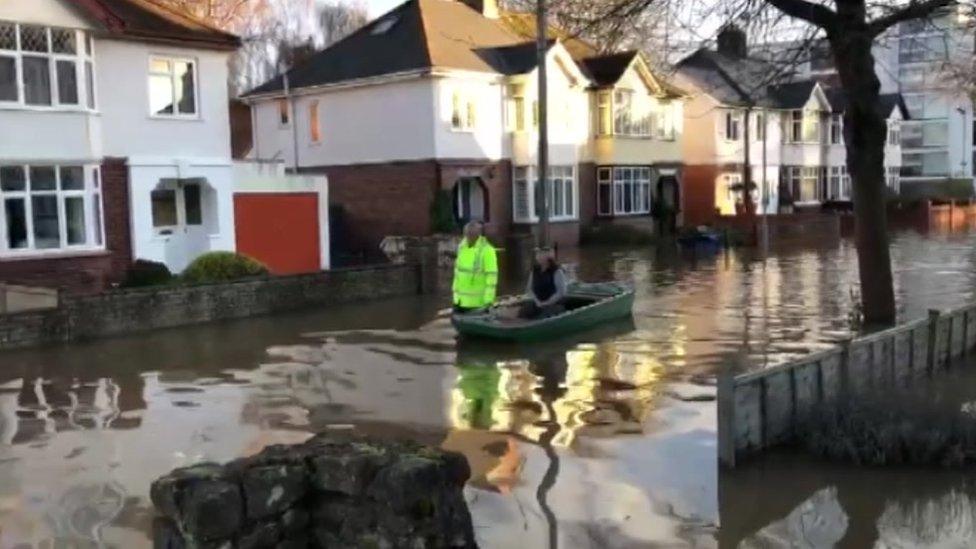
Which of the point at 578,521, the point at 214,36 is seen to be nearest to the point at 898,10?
the point at 578,521

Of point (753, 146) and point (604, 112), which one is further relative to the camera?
point (753, 146)

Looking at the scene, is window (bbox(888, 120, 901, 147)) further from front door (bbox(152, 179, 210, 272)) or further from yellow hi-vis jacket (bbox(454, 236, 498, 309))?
yellow hi-vis jacket (bbox(454, 236, 498, 309))

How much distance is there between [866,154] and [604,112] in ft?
86.2

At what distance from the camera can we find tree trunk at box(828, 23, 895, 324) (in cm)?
1433

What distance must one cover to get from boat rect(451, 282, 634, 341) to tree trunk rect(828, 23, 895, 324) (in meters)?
4.14

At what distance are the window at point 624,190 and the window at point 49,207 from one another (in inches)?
887

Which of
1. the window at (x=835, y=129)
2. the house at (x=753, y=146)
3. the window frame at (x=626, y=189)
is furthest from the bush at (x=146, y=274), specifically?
the window at (x=835, y=129)

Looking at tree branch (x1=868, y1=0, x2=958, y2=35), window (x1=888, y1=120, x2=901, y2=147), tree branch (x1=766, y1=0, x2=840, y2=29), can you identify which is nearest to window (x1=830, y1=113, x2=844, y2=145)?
window (x1=888, y1=120, x2=901, y2=147)

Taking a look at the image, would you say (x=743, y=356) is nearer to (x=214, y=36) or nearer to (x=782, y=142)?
(x=214, y=36)

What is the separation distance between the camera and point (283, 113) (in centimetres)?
3825

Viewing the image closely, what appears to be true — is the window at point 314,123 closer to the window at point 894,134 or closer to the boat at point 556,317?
the boat at point 556,317

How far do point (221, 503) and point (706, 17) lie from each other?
1225 cm

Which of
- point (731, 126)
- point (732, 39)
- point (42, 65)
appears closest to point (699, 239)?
point (731, 126)

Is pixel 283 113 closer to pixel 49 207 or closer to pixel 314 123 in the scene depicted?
pixel 314 123
